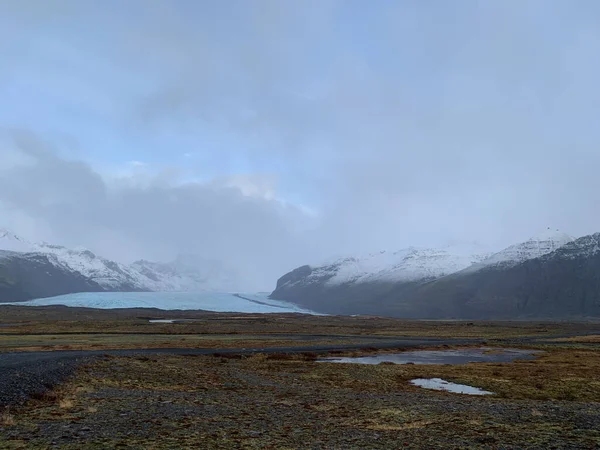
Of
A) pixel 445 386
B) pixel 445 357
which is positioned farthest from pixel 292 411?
pixel 445 357

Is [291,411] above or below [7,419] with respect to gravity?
below

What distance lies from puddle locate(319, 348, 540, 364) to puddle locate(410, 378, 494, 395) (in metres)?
15.7

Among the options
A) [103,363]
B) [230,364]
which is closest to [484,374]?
[230,364]

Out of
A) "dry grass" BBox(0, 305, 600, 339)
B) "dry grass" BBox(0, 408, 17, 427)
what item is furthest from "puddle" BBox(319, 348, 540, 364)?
"dry grass" BBox(0, 408, 17, 427)

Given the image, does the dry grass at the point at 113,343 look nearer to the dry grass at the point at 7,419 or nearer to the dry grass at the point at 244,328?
the dry grass at the point at 244,328

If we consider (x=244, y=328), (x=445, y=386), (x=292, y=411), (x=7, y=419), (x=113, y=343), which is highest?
(x=7, y=419)

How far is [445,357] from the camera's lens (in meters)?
66.1

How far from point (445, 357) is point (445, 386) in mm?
28485

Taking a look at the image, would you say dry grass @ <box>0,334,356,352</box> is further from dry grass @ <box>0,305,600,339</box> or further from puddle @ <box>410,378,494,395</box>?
puddle @ <box>410,378,494,395</box>

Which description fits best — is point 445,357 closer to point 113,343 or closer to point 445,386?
point 445,386

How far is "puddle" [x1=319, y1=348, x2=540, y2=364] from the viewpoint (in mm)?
59947

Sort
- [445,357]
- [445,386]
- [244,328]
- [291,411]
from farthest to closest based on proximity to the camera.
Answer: [244,328] < [445,357] < [445,386] < [291,411]

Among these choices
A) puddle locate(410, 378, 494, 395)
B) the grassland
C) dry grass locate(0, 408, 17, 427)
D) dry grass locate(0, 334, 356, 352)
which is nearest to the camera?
the grassland

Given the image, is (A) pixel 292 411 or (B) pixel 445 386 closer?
(A) pixel 292 411
